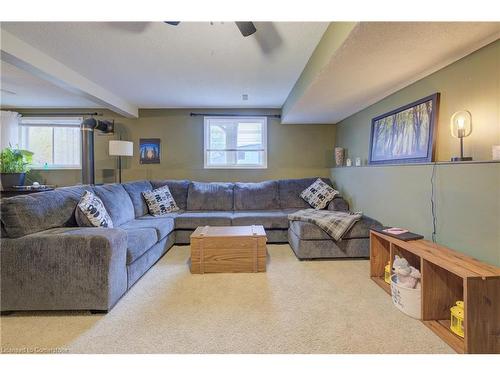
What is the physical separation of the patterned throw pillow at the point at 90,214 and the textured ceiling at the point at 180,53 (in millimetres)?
1479

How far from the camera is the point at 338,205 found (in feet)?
12.4

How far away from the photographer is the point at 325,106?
136 inches

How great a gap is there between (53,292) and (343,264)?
2.64 m

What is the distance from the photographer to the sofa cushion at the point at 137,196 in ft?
11.6

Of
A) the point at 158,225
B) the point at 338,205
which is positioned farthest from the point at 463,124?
the point at 158,225

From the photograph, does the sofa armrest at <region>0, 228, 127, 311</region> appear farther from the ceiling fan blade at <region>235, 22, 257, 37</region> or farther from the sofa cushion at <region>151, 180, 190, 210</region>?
the sofa cushion at <region>151, 180, 190, 210</region>

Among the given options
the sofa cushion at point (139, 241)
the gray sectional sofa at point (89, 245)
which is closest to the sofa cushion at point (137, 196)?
the gray sectional sofa at point (89, 245)

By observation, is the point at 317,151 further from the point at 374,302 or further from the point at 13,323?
the point at 13,323

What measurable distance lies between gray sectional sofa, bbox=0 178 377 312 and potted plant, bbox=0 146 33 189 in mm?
2016

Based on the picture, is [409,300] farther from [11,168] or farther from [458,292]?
[11,168]

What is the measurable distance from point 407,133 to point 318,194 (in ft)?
5.55

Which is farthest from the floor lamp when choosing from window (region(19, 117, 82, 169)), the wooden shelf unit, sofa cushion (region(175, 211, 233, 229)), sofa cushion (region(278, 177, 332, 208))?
the wooden shelf unit

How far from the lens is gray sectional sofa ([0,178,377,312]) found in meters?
1.76

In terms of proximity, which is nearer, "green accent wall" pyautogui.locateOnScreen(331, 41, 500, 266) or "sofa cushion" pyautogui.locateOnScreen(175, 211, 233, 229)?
"green accent wall" pyautogui.locateOnScreen(331, 41, 500, 266)
